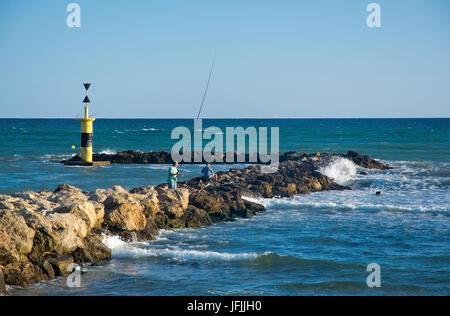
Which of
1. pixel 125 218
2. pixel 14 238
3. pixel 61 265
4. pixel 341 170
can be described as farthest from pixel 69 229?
pixel 341 170

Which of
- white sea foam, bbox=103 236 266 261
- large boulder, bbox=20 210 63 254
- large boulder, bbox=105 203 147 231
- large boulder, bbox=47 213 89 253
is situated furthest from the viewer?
large boulder, bbox=105 203 147 231

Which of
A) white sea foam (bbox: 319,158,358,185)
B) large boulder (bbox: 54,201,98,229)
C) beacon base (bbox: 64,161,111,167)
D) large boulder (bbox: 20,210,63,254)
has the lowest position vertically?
large boulder (bbox: 20,210,63,254)

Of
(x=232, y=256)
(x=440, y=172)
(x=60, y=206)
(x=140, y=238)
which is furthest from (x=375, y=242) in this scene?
(x=440, y=172)

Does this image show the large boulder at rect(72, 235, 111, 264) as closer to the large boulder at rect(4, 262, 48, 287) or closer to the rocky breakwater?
the rocky breakwater

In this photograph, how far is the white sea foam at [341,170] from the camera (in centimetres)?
2500

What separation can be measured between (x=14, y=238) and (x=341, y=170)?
754 inches

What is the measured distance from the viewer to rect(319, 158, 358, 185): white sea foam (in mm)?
25000

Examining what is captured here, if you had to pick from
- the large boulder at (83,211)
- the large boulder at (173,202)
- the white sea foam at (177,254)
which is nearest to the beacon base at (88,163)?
the large boulder at (173,202)

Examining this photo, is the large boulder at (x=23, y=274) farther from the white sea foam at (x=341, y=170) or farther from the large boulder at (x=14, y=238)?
the white sea foam at (x=341, y=170)

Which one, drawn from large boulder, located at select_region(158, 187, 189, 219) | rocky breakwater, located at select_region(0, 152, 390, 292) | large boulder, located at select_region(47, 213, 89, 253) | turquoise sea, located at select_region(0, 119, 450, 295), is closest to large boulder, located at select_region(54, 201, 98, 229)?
rocky breakwater, located at select_region(0, 152, 390, 292)

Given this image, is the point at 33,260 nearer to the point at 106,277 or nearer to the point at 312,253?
the point at 106,277

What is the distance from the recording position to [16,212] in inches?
431

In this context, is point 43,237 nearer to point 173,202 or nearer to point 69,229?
point 69,229

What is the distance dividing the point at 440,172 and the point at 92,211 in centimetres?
2182
